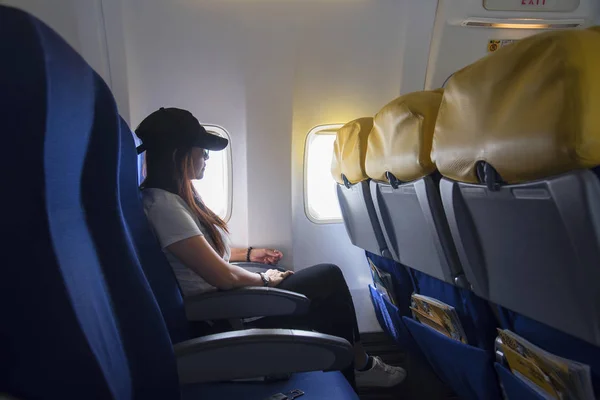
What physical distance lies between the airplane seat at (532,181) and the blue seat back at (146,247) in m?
0.91

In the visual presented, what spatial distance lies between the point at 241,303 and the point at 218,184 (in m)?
1.35

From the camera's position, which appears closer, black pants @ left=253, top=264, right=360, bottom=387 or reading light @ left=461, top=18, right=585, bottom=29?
black pants @ left=253, top=264, right=360, bottom=387

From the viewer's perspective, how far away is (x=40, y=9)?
108 inches

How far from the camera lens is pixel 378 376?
2.50m

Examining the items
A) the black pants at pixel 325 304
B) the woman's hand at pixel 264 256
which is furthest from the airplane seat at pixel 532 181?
the woman's hand at pixel 264 256

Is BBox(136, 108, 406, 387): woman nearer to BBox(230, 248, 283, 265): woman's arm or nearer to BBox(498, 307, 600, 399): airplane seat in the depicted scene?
BBox(230, 248, 283, 265): woman's arm

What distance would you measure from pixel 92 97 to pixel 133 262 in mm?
370

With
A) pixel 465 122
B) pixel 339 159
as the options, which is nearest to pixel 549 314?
pixel 465 122

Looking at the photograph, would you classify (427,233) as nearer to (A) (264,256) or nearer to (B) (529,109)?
(B) (529,109)

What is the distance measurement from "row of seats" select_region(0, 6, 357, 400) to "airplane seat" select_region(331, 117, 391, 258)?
1275 mm

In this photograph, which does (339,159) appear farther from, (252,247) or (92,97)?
(92,97)

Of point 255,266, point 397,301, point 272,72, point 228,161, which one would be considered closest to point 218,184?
point 228,161

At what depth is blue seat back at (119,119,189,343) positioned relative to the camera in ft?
4.77

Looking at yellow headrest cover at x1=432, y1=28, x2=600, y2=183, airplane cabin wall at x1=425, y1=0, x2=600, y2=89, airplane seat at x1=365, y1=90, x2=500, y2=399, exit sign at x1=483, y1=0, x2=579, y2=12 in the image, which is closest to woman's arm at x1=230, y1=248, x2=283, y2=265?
airplane seat at x1=365, y1=90, x2=500, y2=399
